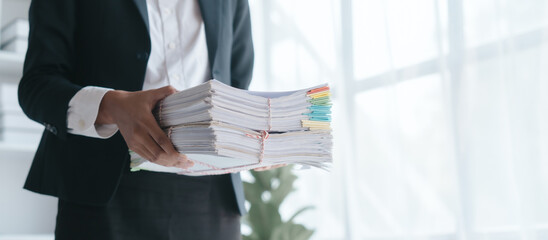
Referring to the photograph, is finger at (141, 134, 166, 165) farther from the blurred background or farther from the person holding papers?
the blurred background

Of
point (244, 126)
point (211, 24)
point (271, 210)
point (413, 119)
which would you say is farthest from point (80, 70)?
point (271, 210)

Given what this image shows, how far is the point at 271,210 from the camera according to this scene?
2607mm

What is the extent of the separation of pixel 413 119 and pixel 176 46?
1300mm

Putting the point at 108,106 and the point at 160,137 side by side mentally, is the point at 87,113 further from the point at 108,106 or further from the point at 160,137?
the point at 160,137

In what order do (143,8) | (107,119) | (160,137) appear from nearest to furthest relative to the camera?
(160,137)
(107,119)
(143,8)

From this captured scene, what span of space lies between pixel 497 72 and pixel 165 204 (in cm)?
126

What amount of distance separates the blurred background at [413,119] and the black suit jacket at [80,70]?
1238 millimetres

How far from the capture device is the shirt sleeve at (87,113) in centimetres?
92

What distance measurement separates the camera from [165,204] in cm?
111

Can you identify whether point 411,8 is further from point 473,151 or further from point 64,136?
point 64,136

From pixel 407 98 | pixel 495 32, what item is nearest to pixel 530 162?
pixel 495 32

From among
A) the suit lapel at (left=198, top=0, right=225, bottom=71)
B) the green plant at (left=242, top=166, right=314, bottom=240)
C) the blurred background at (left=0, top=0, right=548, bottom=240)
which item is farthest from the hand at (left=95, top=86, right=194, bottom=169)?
the green plant at (left=242, top=166, right=314, bottom=240)

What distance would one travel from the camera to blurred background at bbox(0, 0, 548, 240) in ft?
5.94

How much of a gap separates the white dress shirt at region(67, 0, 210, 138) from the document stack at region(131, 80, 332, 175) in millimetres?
238
